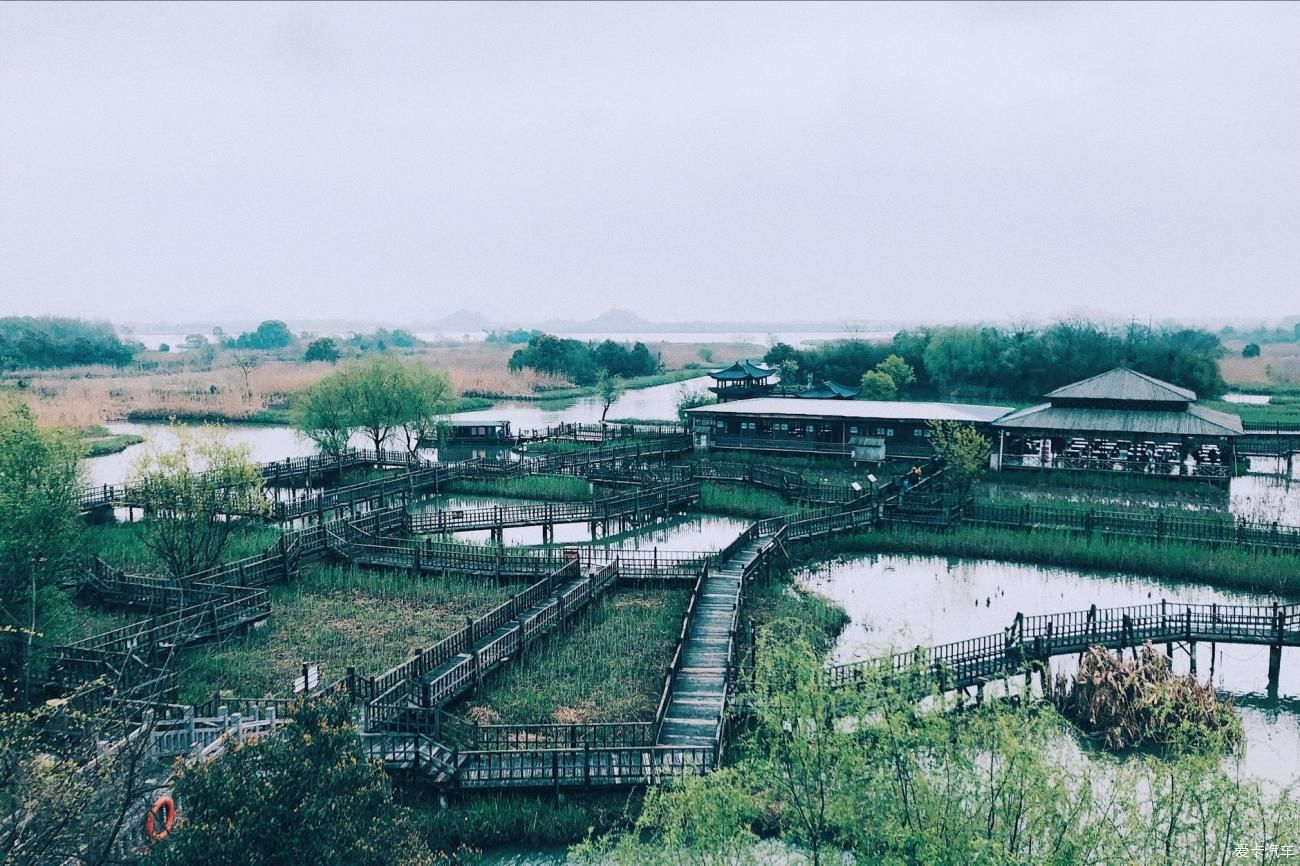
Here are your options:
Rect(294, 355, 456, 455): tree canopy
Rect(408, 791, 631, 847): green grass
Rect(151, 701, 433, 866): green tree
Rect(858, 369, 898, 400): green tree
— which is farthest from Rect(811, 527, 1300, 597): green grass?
Rect(858, 369, 898, 400): green tree

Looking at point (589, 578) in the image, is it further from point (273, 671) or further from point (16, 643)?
point (16, 643)

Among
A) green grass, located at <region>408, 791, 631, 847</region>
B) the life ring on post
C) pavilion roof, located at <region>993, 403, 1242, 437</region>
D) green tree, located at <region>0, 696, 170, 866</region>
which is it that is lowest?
green grass, located at <region>408, 791, 631, 847</region>

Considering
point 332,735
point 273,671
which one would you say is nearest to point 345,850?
point 332,735

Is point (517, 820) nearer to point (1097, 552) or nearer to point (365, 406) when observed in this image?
point (1097, 552)

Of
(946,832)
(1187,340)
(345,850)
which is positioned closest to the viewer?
(345,850)

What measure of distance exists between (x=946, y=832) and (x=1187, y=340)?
146m

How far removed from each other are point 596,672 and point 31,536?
16.2m

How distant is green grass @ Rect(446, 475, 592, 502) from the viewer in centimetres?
4784

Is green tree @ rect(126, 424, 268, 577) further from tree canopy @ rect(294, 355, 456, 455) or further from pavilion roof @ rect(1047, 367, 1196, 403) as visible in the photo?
pavilion roof @ rect(1047, 367, 1196, 403)

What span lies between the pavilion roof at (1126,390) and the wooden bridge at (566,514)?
2447cm

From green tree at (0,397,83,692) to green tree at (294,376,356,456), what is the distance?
28.2 metres

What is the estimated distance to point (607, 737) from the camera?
20.0 metres

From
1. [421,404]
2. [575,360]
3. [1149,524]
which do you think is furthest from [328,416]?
[575,360]

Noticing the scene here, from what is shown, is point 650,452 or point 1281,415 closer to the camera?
point 650,452
